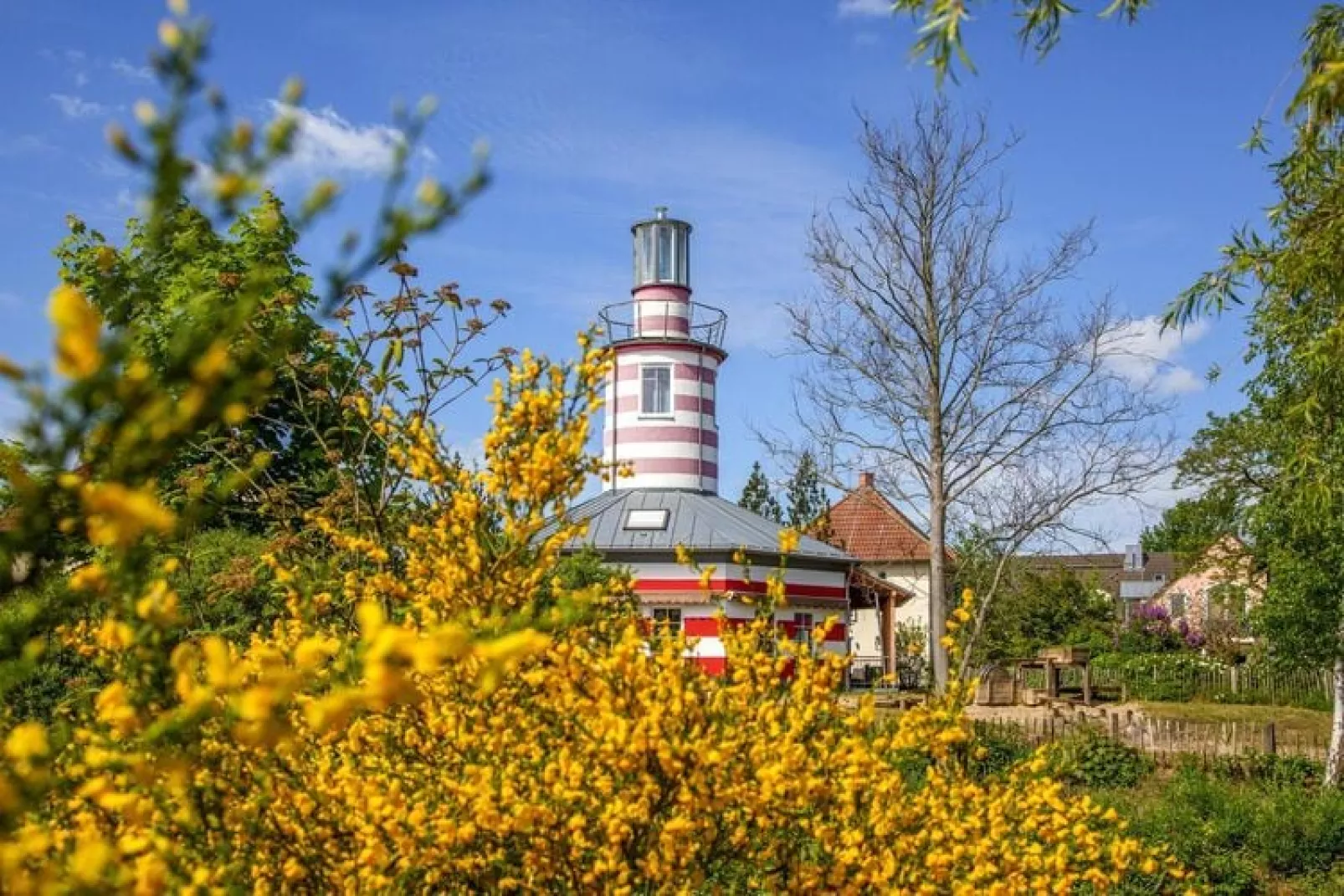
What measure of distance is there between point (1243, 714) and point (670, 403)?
13.0 meters

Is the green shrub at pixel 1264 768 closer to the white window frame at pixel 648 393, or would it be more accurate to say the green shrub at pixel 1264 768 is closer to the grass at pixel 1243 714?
the grass at pixel 1243 714

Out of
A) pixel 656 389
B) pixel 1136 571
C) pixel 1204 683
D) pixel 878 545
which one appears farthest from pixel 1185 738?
pixel 1136 571

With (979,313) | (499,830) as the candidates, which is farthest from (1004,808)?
(979,313)

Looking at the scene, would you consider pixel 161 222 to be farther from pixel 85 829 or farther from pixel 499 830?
pixel 499 830

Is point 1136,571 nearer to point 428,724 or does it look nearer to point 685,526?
point 685,526

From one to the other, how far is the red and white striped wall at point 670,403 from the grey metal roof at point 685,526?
35cm

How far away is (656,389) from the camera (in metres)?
24.8

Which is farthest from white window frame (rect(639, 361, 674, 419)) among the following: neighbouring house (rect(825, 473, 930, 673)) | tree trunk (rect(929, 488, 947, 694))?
neighbouring house (rect(825, 473, 930, 673))

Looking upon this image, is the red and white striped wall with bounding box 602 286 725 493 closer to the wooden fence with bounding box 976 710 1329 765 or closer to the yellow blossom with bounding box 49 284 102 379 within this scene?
the wooden fence with bounding box 976 710 1329 765

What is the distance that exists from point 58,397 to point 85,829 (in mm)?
1908

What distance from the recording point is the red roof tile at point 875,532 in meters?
38.1

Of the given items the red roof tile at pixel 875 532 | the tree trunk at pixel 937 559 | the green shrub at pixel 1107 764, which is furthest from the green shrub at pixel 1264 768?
the red roof tile at pixel 875 532

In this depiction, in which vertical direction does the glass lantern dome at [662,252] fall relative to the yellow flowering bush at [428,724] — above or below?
above

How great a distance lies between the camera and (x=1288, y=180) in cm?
845
